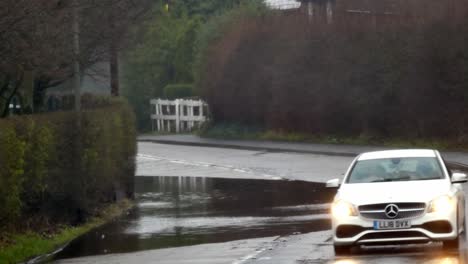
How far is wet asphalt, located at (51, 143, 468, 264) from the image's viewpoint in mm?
17125

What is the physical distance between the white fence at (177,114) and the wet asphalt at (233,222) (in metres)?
18.2

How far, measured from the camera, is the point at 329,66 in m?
44.3

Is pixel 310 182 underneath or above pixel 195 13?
underneath

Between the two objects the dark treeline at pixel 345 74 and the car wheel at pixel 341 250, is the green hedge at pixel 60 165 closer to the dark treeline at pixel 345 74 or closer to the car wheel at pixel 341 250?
the car wheel at pixel 341 250

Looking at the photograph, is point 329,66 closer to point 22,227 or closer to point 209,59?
point 209,59

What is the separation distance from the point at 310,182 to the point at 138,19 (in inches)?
240

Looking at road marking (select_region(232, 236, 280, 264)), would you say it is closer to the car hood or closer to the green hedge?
the car hood

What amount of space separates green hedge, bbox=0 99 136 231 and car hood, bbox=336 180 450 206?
5725 millimetres

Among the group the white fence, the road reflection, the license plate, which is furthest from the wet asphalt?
the white fence

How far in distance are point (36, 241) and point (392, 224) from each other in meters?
6.98

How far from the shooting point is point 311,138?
46.2 metres

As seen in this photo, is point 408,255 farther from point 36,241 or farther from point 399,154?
point 36,241

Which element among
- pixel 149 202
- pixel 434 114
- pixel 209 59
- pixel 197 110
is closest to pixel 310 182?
pixel 149 202

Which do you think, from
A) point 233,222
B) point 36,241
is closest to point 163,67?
point 233,222
